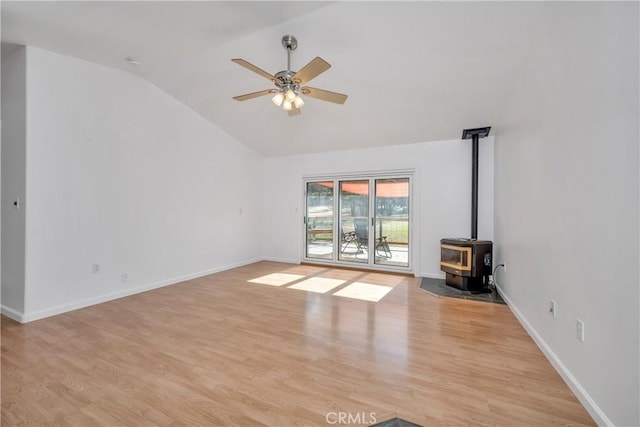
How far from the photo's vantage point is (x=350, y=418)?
1652 millimetres

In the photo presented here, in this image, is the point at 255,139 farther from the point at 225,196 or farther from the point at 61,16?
the point at 61,16

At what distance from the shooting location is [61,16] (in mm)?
2541

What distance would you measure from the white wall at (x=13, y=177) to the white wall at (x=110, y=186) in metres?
0.10

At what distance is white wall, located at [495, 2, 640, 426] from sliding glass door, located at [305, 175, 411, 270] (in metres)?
2.68

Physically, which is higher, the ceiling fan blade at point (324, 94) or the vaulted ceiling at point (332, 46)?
the vaulted ceiling at point (332, 46)

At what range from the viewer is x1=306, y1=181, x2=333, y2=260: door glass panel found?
6168 mm

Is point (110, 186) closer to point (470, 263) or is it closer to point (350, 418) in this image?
point (350, 418)

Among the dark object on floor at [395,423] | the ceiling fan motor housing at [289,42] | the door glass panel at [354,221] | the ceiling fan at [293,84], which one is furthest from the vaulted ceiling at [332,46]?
the dark object on floor at [395,423]

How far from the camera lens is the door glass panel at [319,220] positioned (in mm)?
6168

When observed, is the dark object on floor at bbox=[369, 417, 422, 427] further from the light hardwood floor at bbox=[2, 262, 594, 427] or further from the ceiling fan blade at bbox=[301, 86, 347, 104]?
the ceiling fan blade at bbox=[301, 86, 347, 104]

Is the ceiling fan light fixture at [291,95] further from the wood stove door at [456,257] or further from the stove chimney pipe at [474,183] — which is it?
the wood stove door at [456,257]

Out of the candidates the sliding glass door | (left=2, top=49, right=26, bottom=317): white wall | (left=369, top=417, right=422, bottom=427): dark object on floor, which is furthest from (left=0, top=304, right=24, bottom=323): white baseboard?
the sliding glass door

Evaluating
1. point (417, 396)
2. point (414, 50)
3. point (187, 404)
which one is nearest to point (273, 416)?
point (187, 404)

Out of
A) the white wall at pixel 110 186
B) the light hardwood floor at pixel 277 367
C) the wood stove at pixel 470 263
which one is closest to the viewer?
the light hardwood floor at pixel 277 367
